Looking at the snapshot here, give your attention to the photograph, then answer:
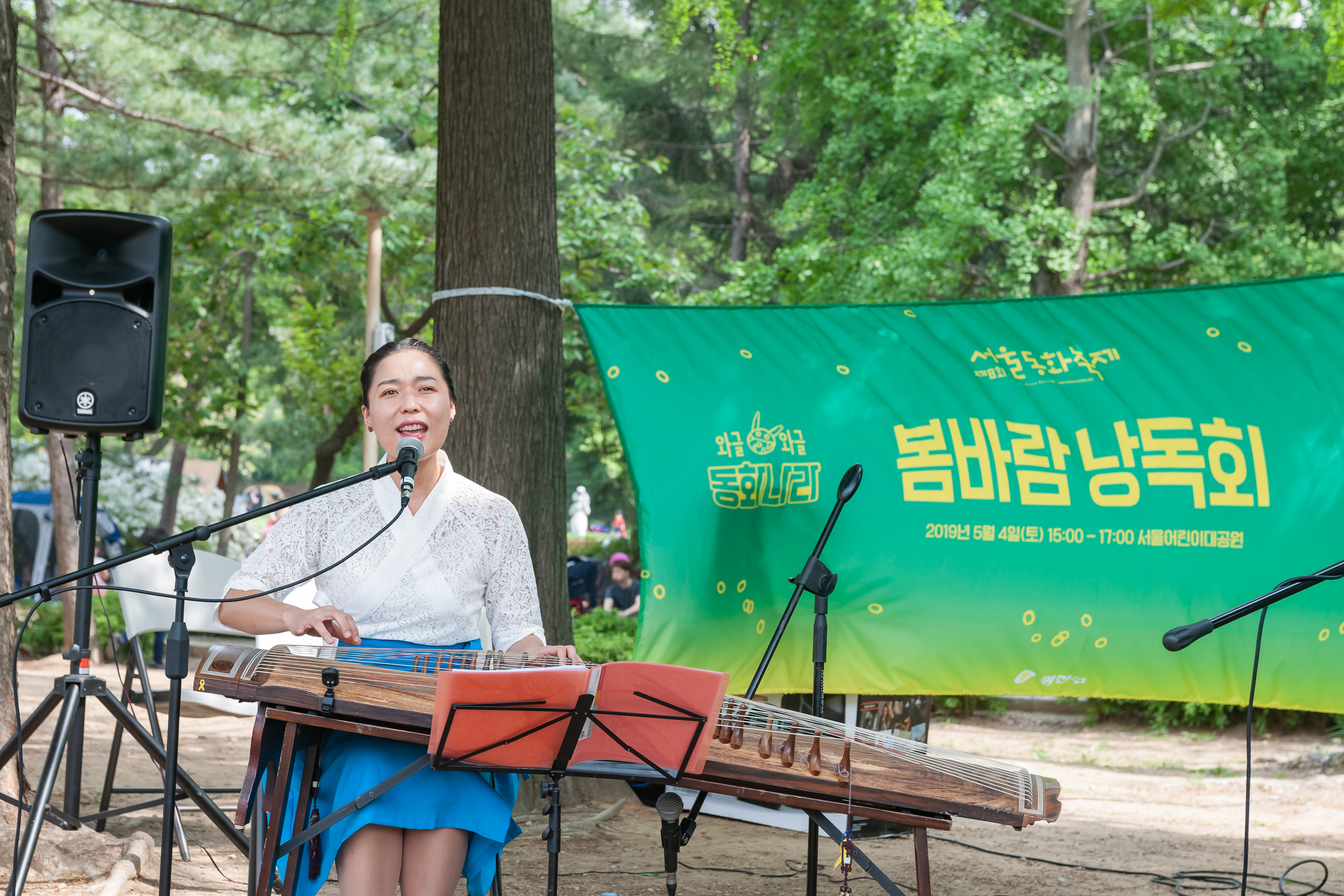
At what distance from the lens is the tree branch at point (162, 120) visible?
834cm

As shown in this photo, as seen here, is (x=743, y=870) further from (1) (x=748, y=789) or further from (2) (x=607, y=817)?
(1) (x=748, y=789)

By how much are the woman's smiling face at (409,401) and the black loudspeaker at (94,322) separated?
722 millimetres

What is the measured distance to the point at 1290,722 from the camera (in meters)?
7.38

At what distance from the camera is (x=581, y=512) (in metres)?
20.8

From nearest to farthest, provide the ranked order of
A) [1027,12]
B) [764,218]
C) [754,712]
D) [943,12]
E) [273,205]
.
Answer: [754,712]
[943,12]
[273,205]
[1027,12]
[764,218]

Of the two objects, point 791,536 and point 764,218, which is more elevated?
point 764,218

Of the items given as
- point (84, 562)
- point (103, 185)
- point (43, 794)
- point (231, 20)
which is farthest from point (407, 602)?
point (103, 185)

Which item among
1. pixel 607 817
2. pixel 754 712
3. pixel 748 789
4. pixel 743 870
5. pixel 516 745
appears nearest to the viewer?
pixel 516 745

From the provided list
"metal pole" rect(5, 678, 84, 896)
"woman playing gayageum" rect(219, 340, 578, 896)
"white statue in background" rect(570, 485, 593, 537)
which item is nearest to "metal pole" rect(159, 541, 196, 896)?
"woman playing gayageum" rect(219, 340, 578, 896)

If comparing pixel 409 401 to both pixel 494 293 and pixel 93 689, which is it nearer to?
pixel 93 689

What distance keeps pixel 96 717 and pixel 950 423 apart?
5.36 meters

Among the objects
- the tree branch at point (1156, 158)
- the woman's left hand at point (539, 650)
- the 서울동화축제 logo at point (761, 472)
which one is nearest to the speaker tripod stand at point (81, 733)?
the woman's left hand at point (539, 650)

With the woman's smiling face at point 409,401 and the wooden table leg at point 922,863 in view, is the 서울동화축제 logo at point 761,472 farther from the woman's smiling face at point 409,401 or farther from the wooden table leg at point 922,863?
the wooden table leg at point 922,863

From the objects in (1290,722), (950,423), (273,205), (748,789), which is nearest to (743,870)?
(950,423)
